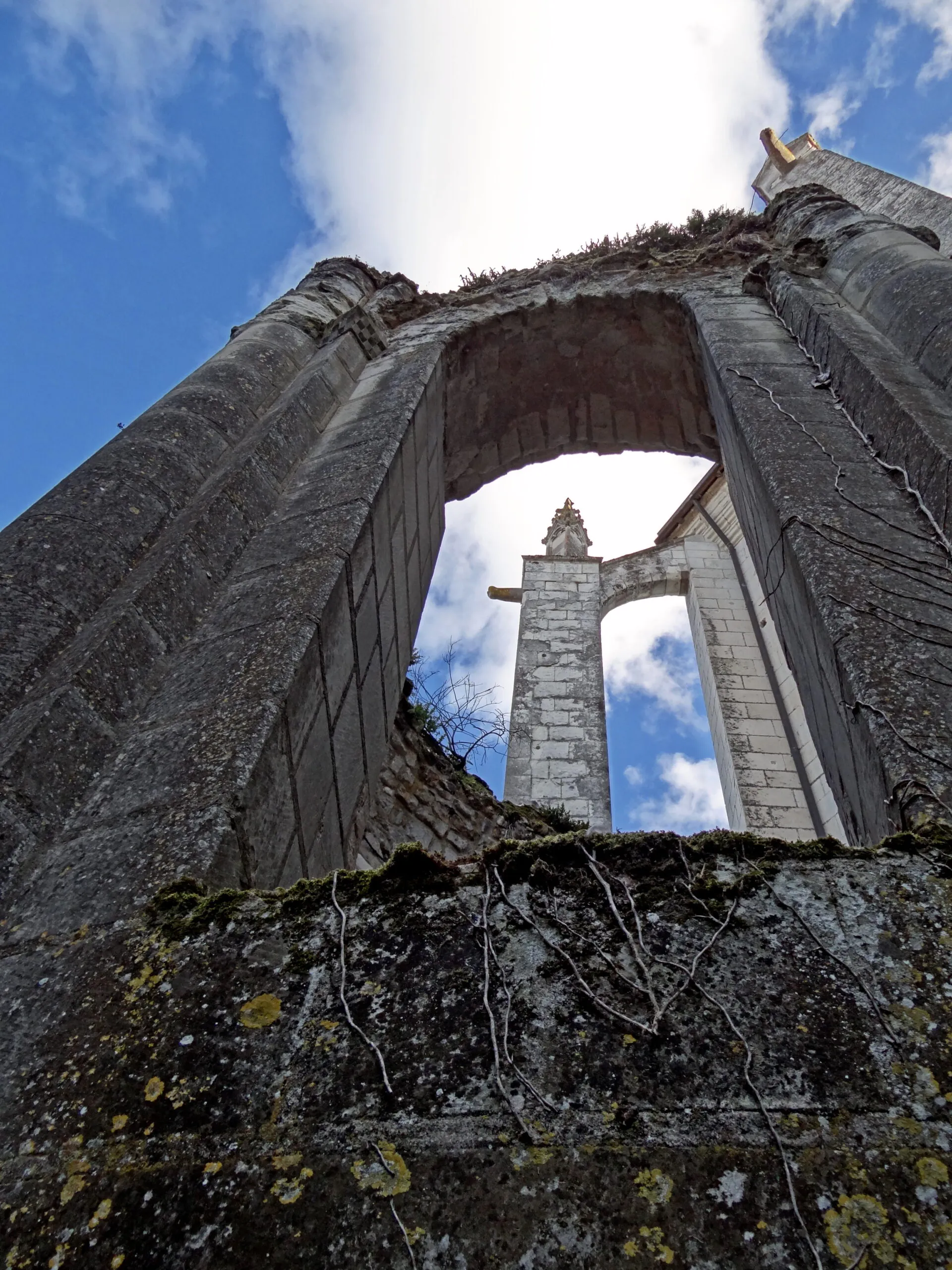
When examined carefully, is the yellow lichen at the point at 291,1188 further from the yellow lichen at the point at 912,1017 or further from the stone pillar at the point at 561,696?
the stone pillar at the point at 561,696

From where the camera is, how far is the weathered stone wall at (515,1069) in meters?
1.15

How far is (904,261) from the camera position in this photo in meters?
4.07

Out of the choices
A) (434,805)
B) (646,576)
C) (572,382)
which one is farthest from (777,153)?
(434,805)

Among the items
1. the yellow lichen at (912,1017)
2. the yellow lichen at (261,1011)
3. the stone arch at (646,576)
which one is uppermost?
the stone arch at (646,576)

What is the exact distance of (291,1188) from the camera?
123 centimetres

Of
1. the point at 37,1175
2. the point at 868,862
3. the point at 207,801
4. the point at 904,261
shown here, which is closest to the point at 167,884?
the point at 207,801

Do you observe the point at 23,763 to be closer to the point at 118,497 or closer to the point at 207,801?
the point at 207,801

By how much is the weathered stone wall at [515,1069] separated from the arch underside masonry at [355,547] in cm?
39

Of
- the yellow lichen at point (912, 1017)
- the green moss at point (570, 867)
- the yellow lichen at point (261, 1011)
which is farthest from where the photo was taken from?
the green moss at point (570, 867)

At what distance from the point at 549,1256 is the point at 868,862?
897 mm

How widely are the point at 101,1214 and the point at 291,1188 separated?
268 millimetres

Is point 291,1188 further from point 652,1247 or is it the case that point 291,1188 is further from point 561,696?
point 561,696

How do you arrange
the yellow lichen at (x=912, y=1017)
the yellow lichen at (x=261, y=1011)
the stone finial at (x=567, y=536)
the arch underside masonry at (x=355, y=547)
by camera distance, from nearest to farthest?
the yellow lichen at (x=912, y=1017) → the yellow lichen at (x=261, y=1011) → the arch underside masonry at (x=355, y=547) → the stone finial at (x=567, y=536)

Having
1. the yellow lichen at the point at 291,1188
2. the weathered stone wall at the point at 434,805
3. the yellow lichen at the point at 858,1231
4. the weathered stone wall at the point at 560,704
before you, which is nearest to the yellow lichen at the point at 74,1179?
the yellow lichen at the point at 291,1188
